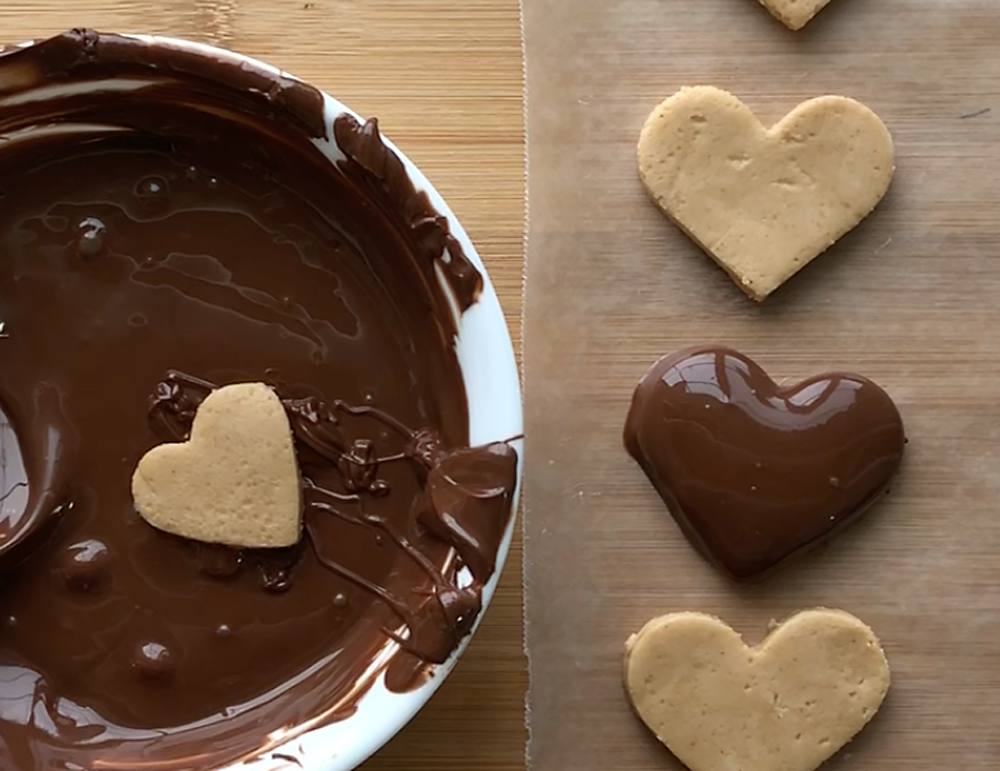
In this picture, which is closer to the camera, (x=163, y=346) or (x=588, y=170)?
(x=163, y=346)

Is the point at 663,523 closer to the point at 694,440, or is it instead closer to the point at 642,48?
the point at 694,440

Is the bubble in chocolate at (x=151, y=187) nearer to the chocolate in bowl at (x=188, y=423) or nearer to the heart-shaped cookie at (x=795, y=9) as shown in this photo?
the chocolate in bowl at (x=188, y=423)

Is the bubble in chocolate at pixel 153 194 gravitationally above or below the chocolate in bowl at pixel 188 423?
above

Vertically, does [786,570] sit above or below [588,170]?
below

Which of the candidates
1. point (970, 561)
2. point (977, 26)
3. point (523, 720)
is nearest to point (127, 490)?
point (523, 720)

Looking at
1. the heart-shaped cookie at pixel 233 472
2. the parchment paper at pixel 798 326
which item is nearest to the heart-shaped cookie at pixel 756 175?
the parchment paper at pixel 798 326

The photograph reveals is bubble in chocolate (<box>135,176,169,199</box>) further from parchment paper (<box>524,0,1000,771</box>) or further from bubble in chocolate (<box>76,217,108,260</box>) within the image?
parchment paper (<box>524,0,1000,771</box>)
